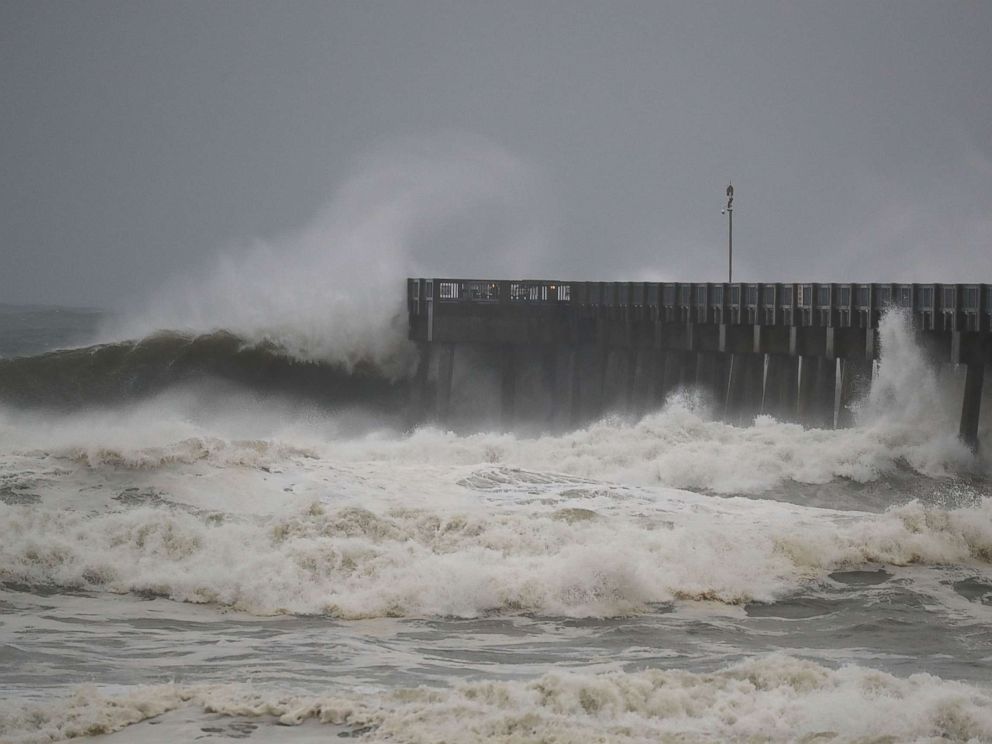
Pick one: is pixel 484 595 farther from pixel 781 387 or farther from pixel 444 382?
pixel 444 382

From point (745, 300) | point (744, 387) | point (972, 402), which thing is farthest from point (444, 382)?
point (972, 402)

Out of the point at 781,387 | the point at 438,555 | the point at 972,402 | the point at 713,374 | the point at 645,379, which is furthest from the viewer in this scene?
the point at 645,379

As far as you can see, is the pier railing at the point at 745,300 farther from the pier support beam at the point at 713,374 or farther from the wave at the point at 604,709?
the wave at the point at 604,709

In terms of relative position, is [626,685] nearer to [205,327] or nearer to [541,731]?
[541,731]

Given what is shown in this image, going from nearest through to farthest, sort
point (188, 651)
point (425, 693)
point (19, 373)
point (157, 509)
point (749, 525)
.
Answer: point (425, 693), point (188, 651), point (157, 509), point (749, 525), point (19, 373)

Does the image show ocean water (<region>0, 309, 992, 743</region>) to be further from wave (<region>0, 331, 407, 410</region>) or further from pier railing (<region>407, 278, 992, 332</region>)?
wave (<region>0, 331, 407, 410</region>)

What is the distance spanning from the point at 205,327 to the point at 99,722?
32888mm

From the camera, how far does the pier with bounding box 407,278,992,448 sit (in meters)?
33.9

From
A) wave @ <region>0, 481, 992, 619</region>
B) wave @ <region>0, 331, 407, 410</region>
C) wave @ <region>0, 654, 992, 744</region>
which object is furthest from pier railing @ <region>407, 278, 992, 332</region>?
wave @ <region>0, 654, 992, 744</region>

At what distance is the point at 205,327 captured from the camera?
4519 centimetres

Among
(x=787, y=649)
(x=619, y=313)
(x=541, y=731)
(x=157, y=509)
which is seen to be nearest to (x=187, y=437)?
(x=157, y=509)

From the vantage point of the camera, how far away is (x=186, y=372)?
41938 millimetres

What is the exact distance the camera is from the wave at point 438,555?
1881 centimetres

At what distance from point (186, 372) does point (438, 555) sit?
23.2 meters
